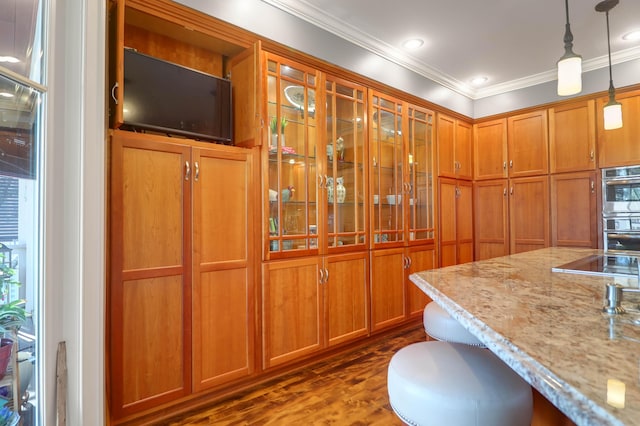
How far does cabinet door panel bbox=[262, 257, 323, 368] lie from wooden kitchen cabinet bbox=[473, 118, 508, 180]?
2.75 meters

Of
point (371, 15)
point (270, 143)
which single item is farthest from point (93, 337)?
point (371, 15)

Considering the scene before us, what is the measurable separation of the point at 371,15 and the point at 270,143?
130 cm

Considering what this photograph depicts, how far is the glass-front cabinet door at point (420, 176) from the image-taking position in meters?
3.41

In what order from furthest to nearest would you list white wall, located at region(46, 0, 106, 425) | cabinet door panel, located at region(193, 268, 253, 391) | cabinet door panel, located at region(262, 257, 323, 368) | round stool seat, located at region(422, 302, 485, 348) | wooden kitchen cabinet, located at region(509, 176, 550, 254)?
wooden kitchen cabinet, located at region(509, 176, 550, 254), cabinet door panel, located at region(262, 257, 323, 368), cabinet door panel, located at region(193, 268, 253, 391), round stool seat, located at region(422, 302, 485, 348), white wall, located at region(46, 0, 106, 425)

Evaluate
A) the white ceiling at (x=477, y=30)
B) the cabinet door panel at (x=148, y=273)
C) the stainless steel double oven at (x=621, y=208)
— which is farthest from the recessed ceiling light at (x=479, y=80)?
the cabinet door panel at (x=148, y=273)

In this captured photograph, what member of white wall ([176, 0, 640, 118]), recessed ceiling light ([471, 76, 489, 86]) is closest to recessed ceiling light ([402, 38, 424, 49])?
white wall ([176, 0, 640, 118])

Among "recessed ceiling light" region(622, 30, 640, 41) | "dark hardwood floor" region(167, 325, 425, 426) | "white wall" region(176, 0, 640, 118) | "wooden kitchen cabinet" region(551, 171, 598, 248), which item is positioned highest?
"recessed ceiling light" region(622, 30, 640, 41)

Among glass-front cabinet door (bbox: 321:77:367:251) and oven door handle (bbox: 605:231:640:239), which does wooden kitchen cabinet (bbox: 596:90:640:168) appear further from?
glass-front cabinet door (bbox: 321:77:367:251)

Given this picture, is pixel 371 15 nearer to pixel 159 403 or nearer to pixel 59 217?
pixel 59 217

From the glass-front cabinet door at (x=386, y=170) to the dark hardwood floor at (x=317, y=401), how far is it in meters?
1.09

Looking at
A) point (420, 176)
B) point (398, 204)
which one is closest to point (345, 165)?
point (398, 204)

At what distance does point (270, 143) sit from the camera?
2361mm

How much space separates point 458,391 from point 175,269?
5.19 ft

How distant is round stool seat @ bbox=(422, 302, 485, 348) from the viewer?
1532mm
